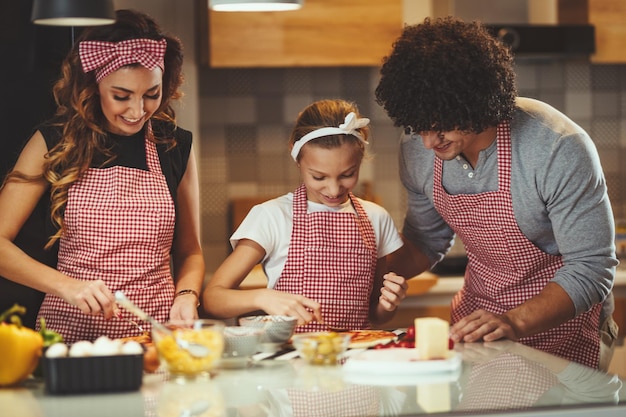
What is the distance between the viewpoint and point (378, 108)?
4008 mm

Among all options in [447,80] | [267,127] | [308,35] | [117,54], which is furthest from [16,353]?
[267,127]

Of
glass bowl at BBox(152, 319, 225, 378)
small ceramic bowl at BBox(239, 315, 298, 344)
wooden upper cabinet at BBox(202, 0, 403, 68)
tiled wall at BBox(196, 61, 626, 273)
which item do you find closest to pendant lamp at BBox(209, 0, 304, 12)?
small ceramic bowl at BBox(239, 315, 298, 344)

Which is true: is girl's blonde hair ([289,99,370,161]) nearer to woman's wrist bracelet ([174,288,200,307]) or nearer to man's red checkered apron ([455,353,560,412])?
woman's wrist bracelet ([174,288,200,307])

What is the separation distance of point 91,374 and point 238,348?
0.28m

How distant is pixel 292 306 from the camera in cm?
195

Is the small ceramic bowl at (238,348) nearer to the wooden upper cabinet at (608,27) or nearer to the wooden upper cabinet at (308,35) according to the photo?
the wooden upper cabinet at (308,35)

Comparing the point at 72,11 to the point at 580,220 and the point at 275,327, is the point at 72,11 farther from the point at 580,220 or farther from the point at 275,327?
the point at 580,220

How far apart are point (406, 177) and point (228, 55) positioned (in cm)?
142

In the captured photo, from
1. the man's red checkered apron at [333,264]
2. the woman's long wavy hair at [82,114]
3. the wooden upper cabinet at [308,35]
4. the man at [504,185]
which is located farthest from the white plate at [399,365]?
the wooden upper cabinet at [308,35]

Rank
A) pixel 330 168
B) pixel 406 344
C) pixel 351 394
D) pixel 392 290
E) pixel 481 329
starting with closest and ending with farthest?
pixel 351 394 → pixel 406 344 → pixel 481 329 → pixel 392 290 → pixel 330 168

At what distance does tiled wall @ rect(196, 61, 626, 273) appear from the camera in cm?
394

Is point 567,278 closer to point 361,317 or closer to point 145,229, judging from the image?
point 361,317

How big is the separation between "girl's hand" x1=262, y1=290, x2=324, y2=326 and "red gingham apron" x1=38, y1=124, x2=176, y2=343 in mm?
332

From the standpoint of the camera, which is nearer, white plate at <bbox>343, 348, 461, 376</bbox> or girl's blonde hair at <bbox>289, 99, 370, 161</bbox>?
white plate at <bbox>343, 348, 461, 376</bbox>
